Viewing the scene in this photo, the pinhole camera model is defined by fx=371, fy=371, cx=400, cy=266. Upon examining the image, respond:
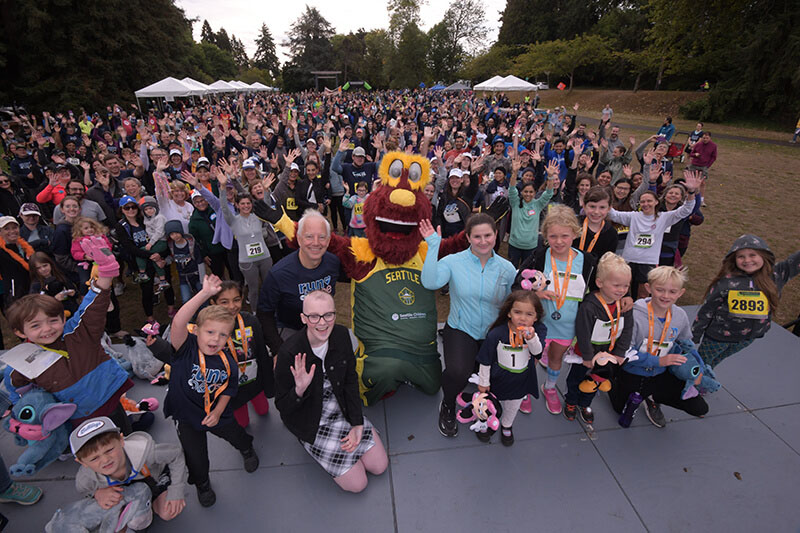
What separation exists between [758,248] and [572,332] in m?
1.83

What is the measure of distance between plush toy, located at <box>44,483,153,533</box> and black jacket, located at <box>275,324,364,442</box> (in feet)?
3.37

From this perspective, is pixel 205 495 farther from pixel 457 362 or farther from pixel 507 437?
pixel 507 437

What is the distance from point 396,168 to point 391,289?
1.15 meters

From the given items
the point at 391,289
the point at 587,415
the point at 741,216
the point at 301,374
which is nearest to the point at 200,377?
the point at 301,374

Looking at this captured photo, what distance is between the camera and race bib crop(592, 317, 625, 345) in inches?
127

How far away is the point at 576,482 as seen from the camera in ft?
10.4

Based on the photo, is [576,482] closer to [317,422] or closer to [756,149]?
[317,422]

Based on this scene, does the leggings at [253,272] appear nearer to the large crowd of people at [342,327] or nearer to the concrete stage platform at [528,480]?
the large crowd of people at [342,327]

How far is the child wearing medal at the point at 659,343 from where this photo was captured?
3.15 m

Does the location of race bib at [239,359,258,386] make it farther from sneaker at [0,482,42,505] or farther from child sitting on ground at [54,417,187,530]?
sneaker at [0,482,42,505]

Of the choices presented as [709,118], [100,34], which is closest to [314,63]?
[100,34]

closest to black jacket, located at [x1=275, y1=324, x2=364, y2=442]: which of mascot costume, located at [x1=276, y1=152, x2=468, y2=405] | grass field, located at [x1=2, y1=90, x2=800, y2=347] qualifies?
mascot costume, located at [x1=276, y1=152, x2=468, y2=405]

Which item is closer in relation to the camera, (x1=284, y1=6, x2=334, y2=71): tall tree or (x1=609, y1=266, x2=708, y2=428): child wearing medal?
(x1=609, y1=266, x2=708, y2=428): child wearing medal

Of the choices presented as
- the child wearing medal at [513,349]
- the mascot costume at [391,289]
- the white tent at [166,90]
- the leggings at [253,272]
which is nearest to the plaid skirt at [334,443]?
the mascot costume at [391,289]
